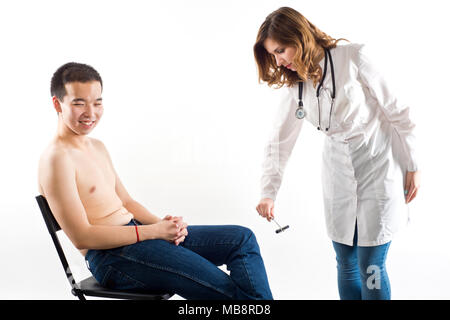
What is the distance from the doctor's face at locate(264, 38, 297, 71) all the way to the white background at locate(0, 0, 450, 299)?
1.08m

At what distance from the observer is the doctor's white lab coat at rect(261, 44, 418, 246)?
180 centimetres

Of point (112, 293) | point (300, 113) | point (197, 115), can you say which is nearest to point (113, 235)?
point (112, 293)

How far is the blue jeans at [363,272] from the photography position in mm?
1890

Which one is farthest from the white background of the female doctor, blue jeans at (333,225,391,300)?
the female doctor

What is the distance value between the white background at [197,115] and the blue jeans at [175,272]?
4.20 ft

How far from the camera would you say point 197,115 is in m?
2.89

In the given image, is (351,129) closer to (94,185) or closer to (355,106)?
(355,106)

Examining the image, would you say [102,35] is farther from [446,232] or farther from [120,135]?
[446,232]

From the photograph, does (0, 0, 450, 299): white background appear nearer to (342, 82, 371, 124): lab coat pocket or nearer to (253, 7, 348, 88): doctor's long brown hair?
(253, 7, 348, 88): doctor's long brown hair

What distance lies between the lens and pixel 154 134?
2.91 metres

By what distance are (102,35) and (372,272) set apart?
6.27 ft

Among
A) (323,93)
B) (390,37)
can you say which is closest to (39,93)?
(323,93)

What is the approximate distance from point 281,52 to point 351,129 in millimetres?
377

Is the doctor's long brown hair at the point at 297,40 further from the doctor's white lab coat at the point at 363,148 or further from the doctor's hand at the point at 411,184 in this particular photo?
the doctor's hand at the point at 411,184
